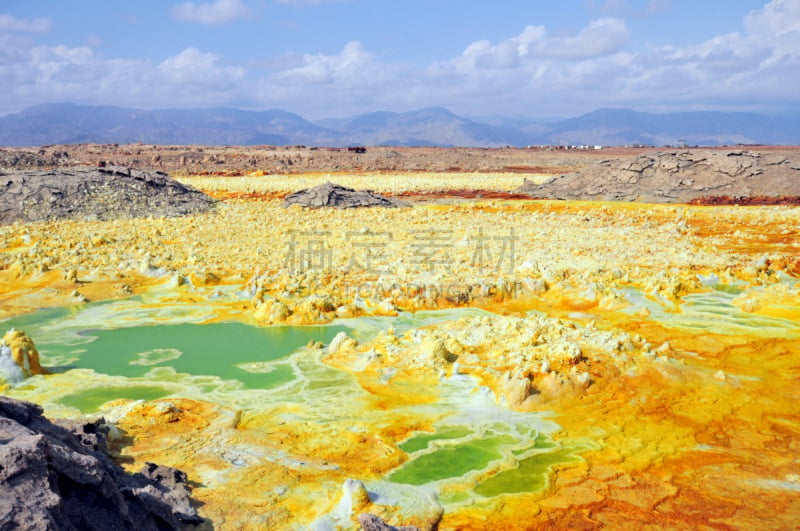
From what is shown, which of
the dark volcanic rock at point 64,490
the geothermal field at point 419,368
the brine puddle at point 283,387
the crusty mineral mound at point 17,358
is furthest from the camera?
the crusty mineral mound at point 17,358

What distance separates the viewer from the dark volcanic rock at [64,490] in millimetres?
2588

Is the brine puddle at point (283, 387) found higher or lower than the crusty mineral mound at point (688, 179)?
lower

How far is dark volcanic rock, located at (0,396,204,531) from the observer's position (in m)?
2.59

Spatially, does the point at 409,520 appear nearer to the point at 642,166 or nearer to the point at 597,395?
the point at 597,395

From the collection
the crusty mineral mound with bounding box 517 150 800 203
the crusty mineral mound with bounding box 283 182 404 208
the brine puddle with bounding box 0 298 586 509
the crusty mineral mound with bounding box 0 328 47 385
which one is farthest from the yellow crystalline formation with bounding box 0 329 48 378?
the crusty mineral mound with bounding box 517 150 800 203

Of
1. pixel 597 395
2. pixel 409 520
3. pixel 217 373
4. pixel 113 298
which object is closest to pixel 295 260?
pixel 113 298

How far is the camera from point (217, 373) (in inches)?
260

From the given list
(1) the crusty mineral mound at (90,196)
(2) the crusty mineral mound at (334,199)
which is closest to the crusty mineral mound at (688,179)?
(2) the crusty mineral mound at (334,199)

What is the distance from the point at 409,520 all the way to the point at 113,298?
7.30 metres

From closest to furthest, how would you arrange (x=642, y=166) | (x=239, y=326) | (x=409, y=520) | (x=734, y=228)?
(x=409, y=520) → (x=239, y=326) → (x=734, y=228) → (x=642, y=166)

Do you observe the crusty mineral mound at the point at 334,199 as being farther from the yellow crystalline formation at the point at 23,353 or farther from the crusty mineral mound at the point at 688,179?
the yellow crystalline formation at the point at 23,353

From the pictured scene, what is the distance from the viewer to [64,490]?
2924 mm

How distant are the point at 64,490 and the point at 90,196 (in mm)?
16124

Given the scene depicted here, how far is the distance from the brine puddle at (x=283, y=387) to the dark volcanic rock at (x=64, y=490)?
1467 millimetres
